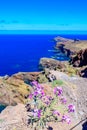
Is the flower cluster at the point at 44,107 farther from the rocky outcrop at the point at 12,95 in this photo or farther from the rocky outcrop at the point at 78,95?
the rocky outcrop at the point at 12,95

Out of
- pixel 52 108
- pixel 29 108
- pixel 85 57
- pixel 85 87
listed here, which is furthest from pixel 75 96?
pixel 85 57

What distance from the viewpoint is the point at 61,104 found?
47.0 ft

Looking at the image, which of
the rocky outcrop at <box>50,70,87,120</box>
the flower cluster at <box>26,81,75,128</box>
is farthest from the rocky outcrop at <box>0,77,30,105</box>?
the flower cluster at <box>26,81,75,128</box>

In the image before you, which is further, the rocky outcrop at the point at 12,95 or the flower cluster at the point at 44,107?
the rocky outcrop at the point at 12,95

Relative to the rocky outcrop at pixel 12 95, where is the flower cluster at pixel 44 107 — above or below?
above

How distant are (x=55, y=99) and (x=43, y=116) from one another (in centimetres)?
86

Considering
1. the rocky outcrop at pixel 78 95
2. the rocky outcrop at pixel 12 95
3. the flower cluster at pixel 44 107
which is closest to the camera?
the flower cluster at pixel 44 107

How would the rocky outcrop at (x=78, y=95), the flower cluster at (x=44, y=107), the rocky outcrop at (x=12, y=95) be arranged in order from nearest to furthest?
the flower cluster at (x=44, y=107)
the rocky outcrop at (x=78, y=95)
the rocky outcrop at (x=12, y=95)

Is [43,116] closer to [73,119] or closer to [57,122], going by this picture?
[57,122]

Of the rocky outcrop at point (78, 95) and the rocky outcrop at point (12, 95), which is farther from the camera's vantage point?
the rocky outcrop at point (12, 95)

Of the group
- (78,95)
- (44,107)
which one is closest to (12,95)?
(78,95)

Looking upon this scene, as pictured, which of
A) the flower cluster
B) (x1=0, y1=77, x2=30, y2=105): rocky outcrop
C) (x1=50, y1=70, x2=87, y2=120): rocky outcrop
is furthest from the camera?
(x1=0, y1=77, x2=30, y2=105): rocky outcrop

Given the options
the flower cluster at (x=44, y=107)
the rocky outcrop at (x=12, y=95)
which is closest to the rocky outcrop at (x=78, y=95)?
the rocky outcrop at (x=12, y=95)

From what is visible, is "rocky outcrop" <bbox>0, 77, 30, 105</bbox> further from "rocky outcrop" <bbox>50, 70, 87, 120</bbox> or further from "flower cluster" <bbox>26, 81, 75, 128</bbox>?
"flower cluster" <bbox>26, 81, 75, 128</bbox>
